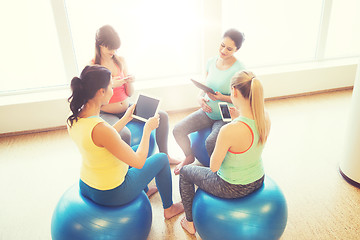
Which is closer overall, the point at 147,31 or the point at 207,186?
the point at 207,186

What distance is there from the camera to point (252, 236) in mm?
1613

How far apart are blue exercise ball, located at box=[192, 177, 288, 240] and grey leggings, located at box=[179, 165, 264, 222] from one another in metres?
0.03

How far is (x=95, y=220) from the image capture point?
163 centimetres

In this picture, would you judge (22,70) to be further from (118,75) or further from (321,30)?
(321,30)

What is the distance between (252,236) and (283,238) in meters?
0.47

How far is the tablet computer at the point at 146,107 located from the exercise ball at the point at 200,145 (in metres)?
0.54

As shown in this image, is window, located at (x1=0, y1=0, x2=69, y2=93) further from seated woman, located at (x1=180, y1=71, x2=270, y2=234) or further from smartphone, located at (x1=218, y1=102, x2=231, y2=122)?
seated woman, located at (x1=180, y1=71, x2=270, y2=234)

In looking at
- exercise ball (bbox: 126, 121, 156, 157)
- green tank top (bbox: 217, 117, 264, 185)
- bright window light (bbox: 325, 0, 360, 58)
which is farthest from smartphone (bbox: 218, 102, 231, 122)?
bright window light (bbox: 325, 0, 360, 58)

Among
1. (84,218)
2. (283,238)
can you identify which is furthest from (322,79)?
(84,218)

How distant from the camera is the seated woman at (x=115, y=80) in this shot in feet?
7.32

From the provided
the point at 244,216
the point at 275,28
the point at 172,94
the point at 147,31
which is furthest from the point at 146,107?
the point at 275,28

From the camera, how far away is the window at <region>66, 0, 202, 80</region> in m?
3.50

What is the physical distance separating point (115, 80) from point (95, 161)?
1.01 metres

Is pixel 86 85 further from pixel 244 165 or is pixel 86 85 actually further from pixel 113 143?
pixel 244 165
